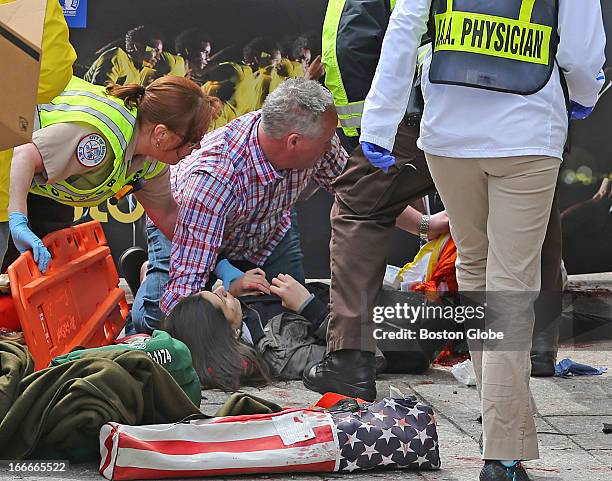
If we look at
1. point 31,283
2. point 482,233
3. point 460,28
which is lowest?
point 31,283

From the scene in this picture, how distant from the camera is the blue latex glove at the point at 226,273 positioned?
15.6ft

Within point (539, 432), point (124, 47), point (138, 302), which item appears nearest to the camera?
point (539, 432)

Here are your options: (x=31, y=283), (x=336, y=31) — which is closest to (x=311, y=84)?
(x=336, y=31)

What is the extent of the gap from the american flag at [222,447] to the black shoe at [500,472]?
39cm

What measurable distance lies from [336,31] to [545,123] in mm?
1445

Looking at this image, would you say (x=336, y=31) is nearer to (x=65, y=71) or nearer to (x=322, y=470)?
(x=65, y=71)

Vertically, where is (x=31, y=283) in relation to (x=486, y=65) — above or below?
below

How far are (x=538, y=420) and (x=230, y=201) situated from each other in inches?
60.2

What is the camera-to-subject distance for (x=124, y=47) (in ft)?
18.9

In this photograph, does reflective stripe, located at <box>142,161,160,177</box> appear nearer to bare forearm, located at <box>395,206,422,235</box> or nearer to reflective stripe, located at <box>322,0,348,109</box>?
reflective stripe, located at <box>322,0,348,109</box>

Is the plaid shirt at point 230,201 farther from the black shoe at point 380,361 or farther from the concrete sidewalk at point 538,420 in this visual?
the black shoe at point 380,361

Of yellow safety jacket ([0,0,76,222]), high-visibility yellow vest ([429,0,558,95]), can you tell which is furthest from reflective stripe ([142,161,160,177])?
high-visibility yellow vest ([429,0,558,95])

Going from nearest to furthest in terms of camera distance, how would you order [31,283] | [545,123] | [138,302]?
[545,123] < [31,283] < [138,302]

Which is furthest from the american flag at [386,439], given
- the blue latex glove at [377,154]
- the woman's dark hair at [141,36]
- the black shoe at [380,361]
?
the woman's dark hair at [141,36]
